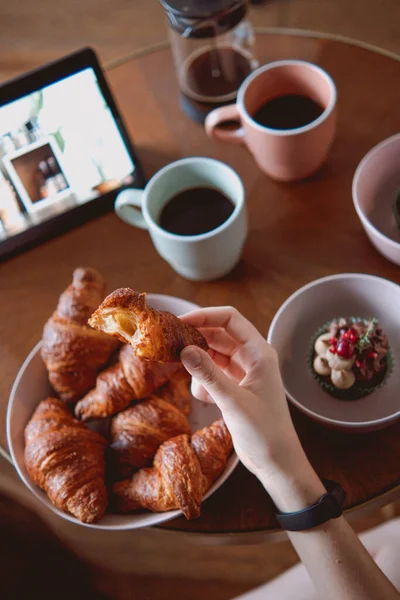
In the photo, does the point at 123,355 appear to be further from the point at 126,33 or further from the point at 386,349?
the point at 126,33

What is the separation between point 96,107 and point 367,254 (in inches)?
18.5

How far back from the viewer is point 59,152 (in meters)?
0.95

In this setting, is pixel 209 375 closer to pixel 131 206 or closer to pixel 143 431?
pixel 143 431

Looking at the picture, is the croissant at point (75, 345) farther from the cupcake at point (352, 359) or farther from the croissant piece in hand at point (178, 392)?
the cupcake at point (352, 359)

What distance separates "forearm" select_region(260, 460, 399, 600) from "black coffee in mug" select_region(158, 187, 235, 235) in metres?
0.37

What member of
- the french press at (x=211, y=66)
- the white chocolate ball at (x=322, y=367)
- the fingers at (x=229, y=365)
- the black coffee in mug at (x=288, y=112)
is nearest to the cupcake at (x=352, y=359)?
the white chocolate ball at (x=322, y=367)

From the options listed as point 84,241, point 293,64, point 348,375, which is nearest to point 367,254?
point 348,375

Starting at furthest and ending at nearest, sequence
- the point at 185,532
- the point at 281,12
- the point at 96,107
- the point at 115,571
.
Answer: the point at 281,12
the point at 115,571
the point at 96,107
the point at 185,532

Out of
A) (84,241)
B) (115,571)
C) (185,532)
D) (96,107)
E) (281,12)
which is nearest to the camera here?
(185,532)

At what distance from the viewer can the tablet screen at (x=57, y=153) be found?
0.91m

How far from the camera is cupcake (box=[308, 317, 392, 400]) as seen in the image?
2.72 ft

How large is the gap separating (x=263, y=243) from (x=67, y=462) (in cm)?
45

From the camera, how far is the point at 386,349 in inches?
33.0

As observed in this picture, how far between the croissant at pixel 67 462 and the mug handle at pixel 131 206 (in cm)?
31
